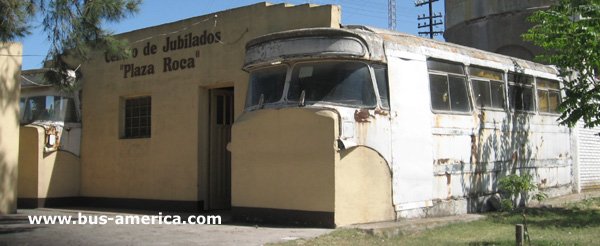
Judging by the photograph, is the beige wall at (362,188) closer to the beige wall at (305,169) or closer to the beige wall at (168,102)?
the beige wall at (305,169)

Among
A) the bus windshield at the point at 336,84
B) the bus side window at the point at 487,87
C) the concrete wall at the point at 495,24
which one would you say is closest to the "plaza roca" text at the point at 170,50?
the bus windshield at the point at 336,84

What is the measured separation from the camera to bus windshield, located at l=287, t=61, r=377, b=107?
35.8 ft

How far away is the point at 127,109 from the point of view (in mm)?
16141

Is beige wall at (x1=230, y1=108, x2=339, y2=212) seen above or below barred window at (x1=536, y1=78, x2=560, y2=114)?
below

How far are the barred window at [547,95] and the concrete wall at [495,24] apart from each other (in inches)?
217

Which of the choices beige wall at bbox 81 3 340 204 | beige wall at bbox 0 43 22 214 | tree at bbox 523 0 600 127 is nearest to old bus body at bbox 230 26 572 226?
tree at bbox 523 0 600 127

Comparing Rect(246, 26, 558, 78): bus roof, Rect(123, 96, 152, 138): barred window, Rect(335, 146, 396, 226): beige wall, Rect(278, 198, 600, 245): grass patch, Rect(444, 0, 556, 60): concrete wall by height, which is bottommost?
Rect(278, 198, 600, 245): grass patch

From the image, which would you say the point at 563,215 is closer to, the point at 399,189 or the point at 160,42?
the point at 399,189

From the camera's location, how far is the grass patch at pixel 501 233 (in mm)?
9453

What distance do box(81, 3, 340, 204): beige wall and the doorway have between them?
0.23 metres

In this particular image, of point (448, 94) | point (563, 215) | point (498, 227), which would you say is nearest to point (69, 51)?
point (448, 94)

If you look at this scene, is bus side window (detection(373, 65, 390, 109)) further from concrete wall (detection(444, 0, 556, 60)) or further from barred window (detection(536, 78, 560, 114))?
concrete wall (detection(444, 0, 556, 60))

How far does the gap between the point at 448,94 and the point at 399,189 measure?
2.44m

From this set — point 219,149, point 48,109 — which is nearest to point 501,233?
point 219,149
